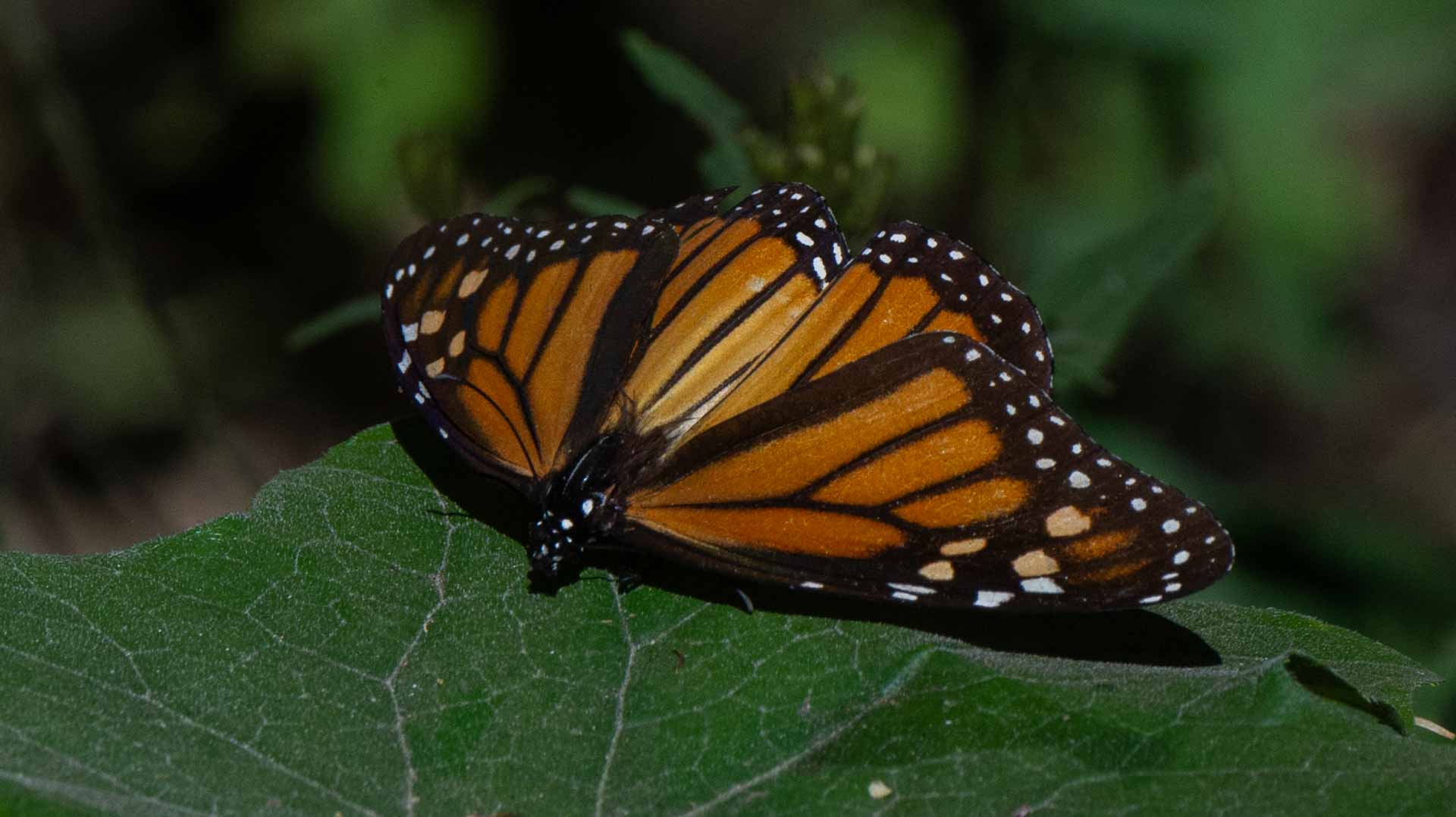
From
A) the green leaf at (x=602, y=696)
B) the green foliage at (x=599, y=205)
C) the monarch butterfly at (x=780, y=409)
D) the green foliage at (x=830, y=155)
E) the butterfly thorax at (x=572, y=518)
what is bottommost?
the green leaf at (x=602, y=696)

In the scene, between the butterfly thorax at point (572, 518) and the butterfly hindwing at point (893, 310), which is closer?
the butterfly thorax at point (572, 518)

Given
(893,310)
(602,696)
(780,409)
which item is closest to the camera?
(602,696)

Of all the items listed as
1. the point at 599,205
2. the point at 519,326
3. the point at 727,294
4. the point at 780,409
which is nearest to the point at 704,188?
the point at 599,205

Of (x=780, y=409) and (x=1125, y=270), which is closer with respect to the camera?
(x=780, y=409)

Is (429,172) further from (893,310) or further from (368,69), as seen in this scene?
(368,69)

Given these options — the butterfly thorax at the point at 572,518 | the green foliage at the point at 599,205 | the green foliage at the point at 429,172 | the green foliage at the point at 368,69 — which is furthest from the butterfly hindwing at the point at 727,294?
the green foliage at the point at 368,69

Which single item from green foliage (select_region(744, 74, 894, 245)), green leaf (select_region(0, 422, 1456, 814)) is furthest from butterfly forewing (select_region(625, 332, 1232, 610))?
green foliage (select_region(744, 74, 894, 245))

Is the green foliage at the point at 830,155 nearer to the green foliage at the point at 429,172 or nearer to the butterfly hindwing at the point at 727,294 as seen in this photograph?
the butterfly hindwing at the point at 727,294

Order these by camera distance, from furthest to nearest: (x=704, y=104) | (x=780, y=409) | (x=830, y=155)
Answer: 1. (x=704, y=104)
2. (x=830, y=155)
3. (x=780, y=409)
